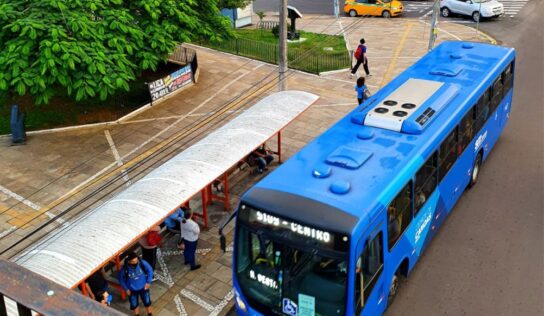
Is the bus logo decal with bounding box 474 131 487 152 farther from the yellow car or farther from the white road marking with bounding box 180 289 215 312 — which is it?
the yellow car

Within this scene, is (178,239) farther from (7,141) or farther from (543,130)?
(543,130)

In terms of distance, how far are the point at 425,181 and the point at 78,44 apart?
10725 millimetres

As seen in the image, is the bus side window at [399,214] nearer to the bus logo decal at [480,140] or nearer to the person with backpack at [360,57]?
the bus logo decal at [480,140]

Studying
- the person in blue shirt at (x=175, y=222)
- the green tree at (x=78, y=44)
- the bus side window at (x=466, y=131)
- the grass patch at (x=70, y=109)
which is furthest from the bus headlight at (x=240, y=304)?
the grass patch at (x=70, y=109)

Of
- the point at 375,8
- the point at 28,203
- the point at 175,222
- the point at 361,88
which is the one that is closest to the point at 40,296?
the point at 175,222

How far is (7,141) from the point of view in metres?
17.8

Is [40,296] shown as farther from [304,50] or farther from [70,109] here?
[304,50]

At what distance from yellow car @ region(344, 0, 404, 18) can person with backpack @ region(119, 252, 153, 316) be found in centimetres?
2817

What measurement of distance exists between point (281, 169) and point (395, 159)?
208 centimetres

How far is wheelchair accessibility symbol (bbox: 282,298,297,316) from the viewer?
827 cm

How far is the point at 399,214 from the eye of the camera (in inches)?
369

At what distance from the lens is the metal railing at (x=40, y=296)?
217 centimetres

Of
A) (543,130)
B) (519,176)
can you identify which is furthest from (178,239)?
(543,130)

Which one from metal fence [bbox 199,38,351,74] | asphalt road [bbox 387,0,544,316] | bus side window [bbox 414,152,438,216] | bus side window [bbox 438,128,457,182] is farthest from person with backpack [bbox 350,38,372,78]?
bus side window [bbox 414,152,438,216]
